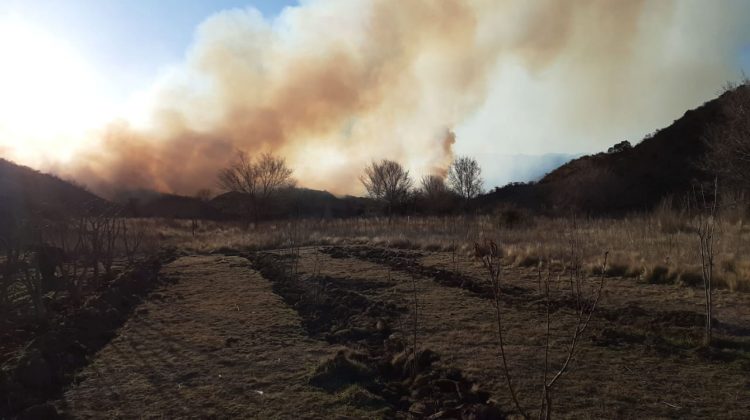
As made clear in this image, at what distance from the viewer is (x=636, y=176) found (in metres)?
59.5

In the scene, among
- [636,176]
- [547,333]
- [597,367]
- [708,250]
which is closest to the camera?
[547,333]

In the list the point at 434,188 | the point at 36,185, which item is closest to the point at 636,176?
the point at 434,188

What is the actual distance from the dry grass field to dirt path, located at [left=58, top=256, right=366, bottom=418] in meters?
0.03

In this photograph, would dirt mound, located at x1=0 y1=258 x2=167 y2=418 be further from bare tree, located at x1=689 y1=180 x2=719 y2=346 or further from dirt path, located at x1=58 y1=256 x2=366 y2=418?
bare tree, located at x1=689 y1=180 x2=719 y2=346

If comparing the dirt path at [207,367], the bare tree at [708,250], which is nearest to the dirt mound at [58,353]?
the dirt path at [207,367]

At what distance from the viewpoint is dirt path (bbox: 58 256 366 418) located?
5.26m

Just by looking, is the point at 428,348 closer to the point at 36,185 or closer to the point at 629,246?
the point at 629,246

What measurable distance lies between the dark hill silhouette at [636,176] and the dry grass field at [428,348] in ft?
139

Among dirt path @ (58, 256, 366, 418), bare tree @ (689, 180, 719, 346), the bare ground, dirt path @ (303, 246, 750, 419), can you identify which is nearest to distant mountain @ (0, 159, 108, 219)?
dirt path @ (58, 256, 366, 418)

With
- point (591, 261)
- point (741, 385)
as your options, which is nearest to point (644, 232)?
point (591, 261)

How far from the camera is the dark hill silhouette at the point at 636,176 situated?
54.7 m

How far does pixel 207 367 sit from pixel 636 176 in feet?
206

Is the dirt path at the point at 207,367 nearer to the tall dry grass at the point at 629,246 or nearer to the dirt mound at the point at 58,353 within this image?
the dirt mound at the point at 58,353

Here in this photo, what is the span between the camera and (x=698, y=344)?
654 cm
